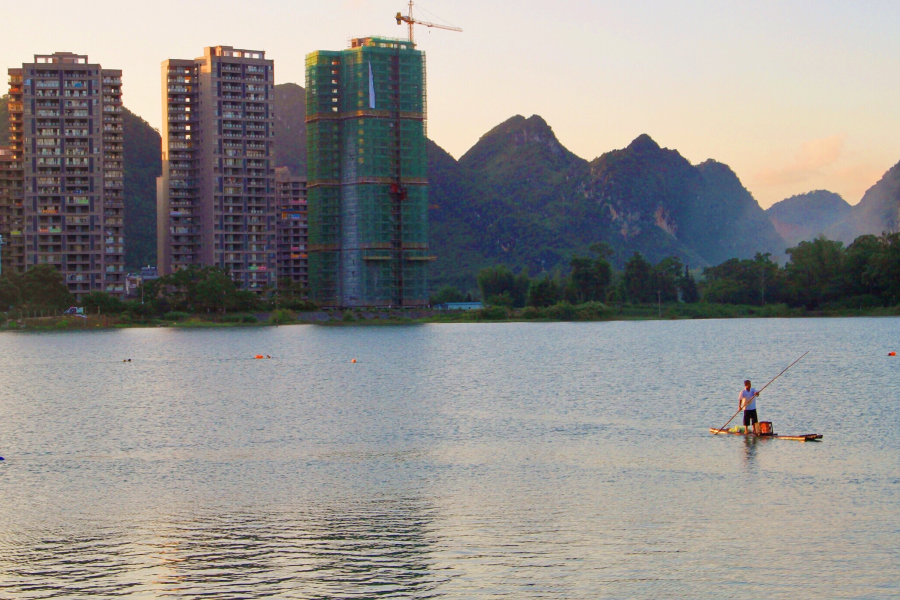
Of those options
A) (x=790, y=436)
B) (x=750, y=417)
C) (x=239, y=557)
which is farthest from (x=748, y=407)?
(x=239, y=557)

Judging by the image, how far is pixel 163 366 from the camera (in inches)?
4451

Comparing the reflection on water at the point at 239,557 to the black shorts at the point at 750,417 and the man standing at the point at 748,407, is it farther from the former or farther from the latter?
the black shorts at the point at 750,417

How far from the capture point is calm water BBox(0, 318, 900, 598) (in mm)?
24969

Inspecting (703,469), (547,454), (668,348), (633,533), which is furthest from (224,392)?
(668,348)

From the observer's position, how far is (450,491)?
3616 cm

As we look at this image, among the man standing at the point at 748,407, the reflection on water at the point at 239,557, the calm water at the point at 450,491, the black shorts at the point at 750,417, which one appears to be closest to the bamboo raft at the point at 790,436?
the man standing at the point at 748,407

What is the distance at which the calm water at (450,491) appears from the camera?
2497 cm

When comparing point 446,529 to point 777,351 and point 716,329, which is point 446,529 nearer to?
point 777,351

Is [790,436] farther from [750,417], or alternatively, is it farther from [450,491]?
[450,491]

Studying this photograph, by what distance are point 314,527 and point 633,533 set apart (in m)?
9.65

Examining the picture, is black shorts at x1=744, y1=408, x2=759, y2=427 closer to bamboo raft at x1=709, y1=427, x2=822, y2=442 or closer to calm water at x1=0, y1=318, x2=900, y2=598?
bamboo raft at x1=709, y1=427, x2=822, y2=442

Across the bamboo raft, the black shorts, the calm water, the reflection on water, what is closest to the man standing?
the black shorts

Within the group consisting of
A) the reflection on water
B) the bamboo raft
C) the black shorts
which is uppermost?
the black shorts

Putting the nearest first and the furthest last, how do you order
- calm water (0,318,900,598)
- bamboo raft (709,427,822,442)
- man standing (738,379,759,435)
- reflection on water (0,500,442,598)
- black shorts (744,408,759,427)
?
reflection on water (0,500,442,598) → calm water (0,318,900,598) → bamboo raft (709,427,822,442) → man standing (738,379,759,435) → black shorts (744,408,759,427)
